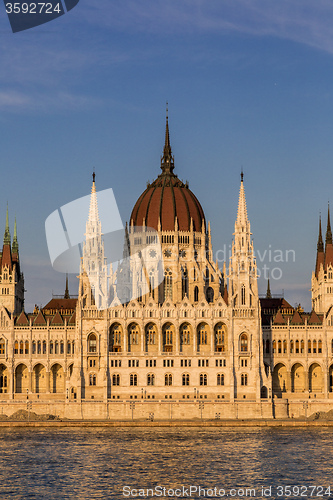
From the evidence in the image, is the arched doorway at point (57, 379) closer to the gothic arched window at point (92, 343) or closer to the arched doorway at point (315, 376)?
the gothic arched window at point (92, 343)

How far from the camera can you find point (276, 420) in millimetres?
149750

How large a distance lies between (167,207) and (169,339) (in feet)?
83.4

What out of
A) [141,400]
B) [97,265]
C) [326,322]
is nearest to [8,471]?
[141,400]

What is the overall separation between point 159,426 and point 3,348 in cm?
3352

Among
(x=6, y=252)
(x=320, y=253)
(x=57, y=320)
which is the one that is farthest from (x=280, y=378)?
(x=6, y=252)

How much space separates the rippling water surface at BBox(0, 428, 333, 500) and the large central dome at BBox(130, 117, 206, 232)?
45696 millimetres

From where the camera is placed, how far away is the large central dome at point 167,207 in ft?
578

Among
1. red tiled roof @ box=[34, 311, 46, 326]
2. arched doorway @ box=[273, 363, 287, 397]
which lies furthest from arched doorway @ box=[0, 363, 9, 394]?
arched doorway @ box=[273, 363, 287, 397]

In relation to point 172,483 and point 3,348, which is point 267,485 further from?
point 3,348

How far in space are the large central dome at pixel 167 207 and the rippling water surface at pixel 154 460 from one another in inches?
1799

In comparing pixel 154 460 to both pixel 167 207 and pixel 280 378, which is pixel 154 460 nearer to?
pixel 280 378

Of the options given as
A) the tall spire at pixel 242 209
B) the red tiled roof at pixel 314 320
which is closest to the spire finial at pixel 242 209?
the tall spire at pixel 242 209

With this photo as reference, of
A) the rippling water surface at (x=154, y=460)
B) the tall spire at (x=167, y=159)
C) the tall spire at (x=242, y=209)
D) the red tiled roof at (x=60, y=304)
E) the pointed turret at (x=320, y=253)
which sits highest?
the tall spire at (x=167, y=159)

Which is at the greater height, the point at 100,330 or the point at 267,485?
the point at 100,330
